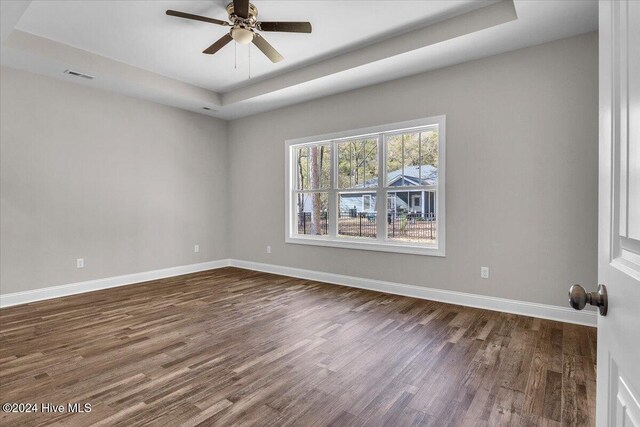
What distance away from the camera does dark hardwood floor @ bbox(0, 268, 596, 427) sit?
6.04 feet

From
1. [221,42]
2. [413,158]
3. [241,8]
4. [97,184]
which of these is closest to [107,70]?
[97,184]

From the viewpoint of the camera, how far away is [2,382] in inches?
84.7

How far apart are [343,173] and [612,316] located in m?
4.38

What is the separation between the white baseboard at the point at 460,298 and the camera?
3.19 metres

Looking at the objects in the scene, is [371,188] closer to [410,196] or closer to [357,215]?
[357,215]

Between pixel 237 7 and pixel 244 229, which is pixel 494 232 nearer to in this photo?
pixel 237 7

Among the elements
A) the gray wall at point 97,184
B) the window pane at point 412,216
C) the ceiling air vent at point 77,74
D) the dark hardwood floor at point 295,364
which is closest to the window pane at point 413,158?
the window pane at point 412,216

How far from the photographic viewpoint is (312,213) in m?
5.41

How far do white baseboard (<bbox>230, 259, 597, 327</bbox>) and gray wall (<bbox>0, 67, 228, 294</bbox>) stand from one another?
78.8 inches

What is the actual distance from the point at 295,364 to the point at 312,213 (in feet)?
10.5

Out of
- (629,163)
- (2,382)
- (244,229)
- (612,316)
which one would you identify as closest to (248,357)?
(2,382)

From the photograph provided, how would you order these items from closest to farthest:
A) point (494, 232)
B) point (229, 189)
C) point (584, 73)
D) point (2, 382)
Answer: point (2, 382), point (584, 73), point (494, 232), point (229, 189)

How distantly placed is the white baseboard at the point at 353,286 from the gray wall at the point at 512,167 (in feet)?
0.27

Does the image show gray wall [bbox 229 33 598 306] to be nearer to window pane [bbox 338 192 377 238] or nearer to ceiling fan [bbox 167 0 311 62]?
window pane [bbox 338 192 377 238]
